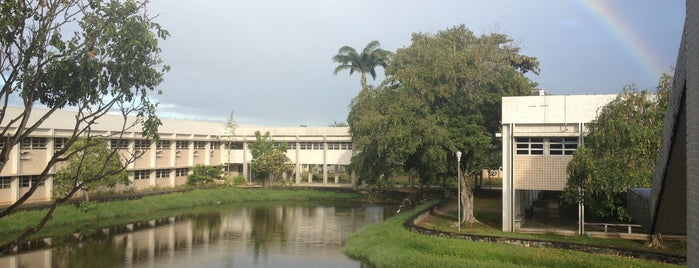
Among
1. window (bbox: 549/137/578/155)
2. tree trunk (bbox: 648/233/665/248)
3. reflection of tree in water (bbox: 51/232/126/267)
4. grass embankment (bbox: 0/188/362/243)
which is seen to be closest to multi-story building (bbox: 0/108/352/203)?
grass embankment (bbox: 0/188/362/243)

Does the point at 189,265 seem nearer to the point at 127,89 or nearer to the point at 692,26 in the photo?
the point at 127,89

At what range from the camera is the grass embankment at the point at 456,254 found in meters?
15.3

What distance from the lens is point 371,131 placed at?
1062 inches

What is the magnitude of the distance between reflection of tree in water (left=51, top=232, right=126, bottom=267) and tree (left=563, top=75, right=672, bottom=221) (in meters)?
16.8

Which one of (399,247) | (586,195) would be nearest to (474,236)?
(399,247)

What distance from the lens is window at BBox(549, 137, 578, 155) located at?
21625 mm

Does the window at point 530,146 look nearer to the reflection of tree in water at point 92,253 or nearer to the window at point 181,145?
the reflection of tree in water at point 92,253

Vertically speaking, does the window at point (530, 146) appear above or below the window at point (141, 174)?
above

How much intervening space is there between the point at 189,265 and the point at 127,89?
13.0m

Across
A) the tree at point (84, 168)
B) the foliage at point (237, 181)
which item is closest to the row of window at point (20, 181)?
the tree at point (84, 168)

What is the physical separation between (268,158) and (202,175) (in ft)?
18.0

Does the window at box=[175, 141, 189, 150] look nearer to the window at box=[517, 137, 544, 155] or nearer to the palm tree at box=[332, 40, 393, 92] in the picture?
the palm tree at box=[332, 40, 393, 92]

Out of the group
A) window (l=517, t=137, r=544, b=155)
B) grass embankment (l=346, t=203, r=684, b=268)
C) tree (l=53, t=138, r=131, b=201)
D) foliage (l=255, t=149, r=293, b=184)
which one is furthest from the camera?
foliage (l=255, t=149, r=293, b=184)

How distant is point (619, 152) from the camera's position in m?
18.2
